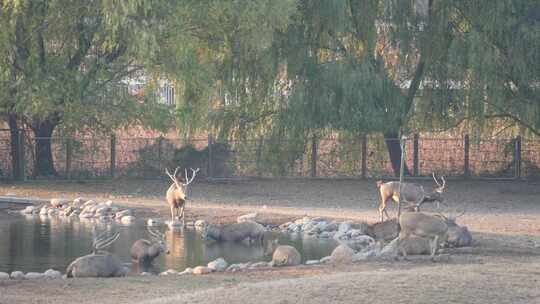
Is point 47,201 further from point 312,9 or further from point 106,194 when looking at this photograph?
point 312,9

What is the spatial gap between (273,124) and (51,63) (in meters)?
6.93

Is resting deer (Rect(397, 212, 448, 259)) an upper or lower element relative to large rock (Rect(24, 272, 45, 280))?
upper

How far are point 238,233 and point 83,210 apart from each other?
6.11 metres

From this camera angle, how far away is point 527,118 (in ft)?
101

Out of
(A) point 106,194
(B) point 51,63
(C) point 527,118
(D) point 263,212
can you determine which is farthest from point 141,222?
(C) point 527,118

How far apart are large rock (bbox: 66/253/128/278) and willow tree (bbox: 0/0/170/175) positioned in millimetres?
11322

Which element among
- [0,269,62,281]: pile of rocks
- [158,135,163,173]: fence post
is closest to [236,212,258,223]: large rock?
[0,269,62,281]: pile of rocks

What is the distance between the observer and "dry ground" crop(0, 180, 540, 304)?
12531 millimetres

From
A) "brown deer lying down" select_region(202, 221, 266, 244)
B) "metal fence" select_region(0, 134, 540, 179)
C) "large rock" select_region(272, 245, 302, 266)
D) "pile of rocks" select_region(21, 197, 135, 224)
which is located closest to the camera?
"large rock" select_region(272, 245, 302, 266)

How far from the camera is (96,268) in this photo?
16.2 m

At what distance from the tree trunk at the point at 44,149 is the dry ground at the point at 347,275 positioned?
315 centimetres

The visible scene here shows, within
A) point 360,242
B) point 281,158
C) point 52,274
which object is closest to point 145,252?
point 52,274

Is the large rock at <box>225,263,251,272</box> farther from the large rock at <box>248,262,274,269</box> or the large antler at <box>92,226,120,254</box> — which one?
the large antler at <box>92,226,120,254</box>

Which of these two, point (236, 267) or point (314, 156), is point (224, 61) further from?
point (236, 267)
